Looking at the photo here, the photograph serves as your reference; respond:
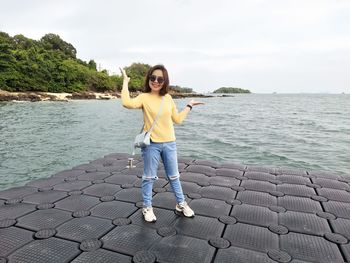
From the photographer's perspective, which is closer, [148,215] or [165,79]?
[165,79]

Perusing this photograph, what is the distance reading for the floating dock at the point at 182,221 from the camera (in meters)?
2.48

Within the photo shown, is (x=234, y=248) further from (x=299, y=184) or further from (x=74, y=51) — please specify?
(x=74, y=51)

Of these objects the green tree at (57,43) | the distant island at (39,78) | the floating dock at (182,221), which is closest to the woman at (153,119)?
the floating dock at (182,221)

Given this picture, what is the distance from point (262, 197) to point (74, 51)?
93.2m

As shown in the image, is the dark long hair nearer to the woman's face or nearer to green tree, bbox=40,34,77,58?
the woman's face

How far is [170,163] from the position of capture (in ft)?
10.1

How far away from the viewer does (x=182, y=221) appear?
312 centimetres

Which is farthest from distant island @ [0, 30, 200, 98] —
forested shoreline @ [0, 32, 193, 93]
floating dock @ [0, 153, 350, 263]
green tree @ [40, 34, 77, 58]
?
floating dock @ [0, 153, 350, 263]

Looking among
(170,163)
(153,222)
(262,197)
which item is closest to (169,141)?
(170,163)

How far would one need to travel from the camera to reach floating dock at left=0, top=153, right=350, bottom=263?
2.48m

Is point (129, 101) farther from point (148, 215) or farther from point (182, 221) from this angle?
point (182, 221)

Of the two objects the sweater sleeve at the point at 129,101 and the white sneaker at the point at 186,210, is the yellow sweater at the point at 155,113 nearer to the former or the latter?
the sweater sleeve at the point at 129,101

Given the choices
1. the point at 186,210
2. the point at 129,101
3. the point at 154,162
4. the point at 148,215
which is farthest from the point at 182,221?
the point at 129,101

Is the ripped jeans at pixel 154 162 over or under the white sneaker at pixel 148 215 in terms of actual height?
over
